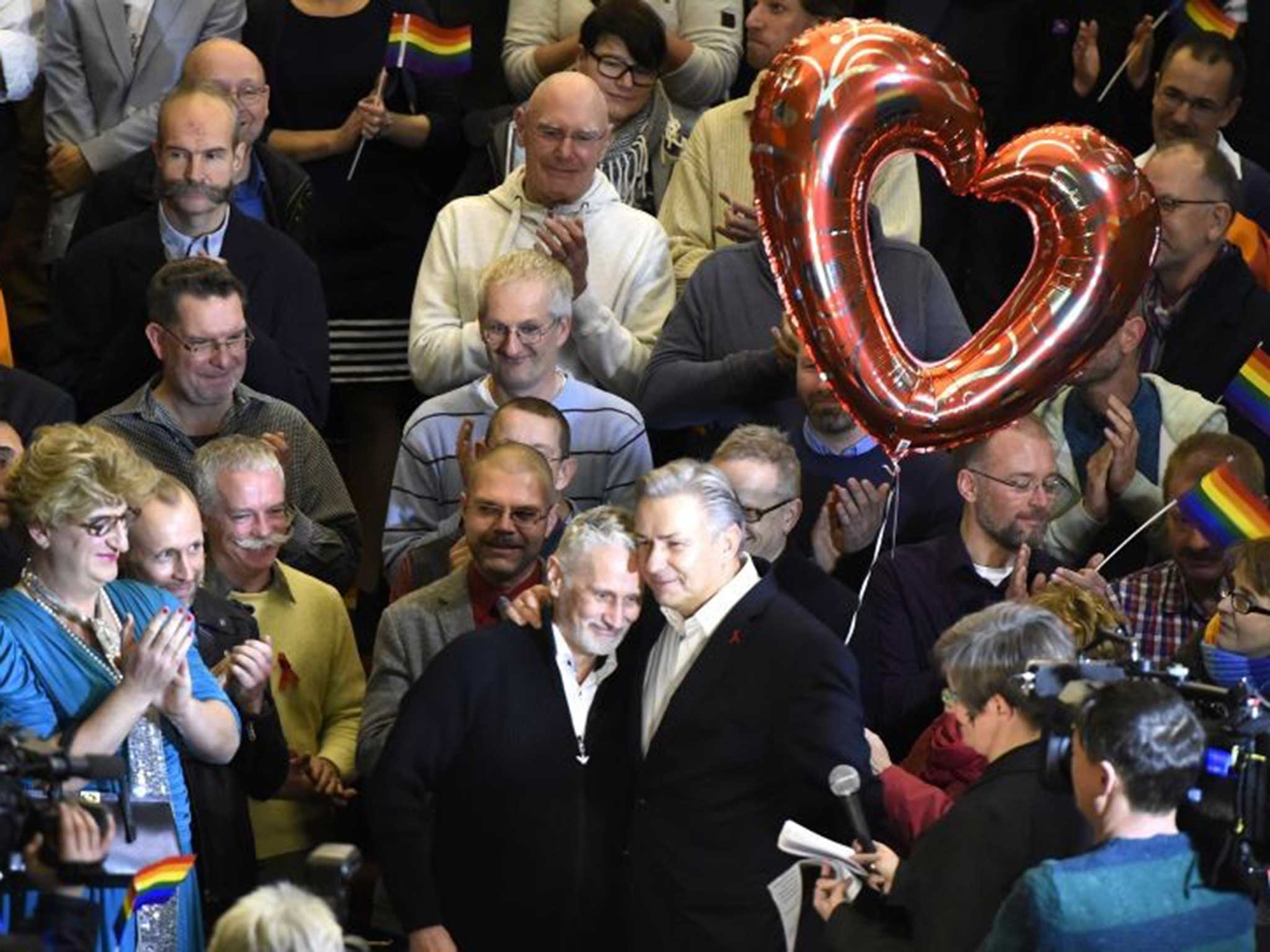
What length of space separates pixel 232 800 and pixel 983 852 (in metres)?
1.87

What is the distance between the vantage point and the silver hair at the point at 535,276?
7.52 metres

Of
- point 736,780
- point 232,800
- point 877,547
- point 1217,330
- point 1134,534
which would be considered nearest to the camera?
point 736,780

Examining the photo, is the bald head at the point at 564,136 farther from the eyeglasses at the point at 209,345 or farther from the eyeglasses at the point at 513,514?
the eyeglasses at the point at 513,514

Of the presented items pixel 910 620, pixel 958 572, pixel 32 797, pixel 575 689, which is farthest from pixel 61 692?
pixel 958 572

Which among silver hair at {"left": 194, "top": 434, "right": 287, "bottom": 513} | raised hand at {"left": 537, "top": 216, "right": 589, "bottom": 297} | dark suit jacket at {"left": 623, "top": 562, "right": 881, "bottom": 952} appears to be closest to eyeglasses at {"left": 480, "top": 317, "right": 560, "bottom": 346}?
raised hand at {"left": 537, "top": 216, "right": 589, "bottom": 297}

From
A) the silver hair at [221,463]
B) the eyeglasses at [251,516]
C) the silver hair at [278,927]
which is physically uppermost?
the silver hair at [221,463]

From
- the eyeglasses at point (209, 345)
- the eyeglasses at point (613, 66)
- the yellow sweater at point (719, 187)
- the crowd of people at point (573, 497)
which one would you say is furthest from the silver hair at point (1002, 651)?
the eyeglasses at point (613, 66)

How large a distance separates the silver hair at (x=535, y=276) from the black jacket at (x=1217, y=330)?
182 centimetres

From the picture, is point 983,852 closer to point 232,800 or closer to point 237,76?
point 232,800

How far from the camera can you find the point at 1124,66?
9000 mm

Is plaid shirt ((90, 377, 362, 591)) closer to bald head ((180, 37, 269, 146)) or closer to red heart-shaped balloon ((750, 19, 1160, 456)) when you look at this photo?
bald head ((180, 37, 269, 146))

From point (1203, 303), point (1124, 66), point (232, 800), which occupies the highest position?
point (1124, 66)

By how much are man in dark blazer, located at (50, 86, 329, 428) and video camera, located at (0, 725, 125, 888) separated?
2.79 metres

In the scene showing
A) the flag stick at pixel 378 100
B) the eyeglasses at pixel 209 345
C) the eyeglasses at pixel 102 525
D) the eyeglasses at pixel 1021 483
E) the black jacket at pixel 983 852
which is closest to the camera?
the black jacket at pixel 983 852
